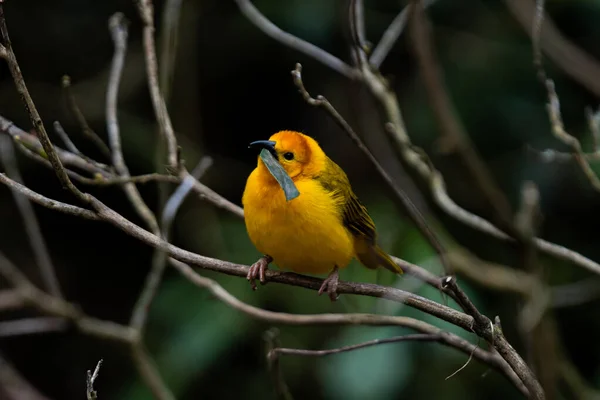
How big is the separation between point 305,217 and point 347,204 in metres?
0.26

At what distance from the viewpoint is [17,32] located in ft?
17.9

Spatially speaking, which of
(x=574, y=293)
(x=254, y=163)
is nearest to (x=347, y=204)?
(x=574, y=293)

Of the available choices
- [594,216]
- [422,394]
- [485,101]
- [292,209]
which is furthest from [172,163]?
[594,216]

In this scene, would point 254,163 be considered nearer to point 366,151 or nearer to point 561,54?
point 561,54

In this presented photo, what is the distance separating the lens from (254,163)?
584 cm

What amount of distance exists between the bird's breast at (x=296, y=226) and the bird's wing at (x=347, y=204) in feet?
0.18

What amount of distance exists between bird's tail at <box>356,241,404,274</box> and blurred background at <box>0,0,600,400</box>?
51cm

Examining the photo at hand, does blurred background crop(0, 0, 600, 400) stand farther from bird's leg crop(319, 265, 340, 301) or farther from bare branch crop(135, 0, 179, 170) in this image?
bare branch crop(135, 0, 179, 170)

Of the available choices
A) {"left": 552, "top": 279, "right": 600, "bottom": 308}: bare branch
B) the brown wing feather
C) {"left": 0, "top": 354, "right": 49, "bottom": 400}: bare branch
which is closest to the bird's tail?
the brown wing feather

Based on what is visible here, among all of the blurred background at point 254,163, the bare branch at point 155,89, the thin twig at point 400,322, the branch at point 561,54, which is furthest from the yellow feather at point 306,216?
the branch at point 561,54

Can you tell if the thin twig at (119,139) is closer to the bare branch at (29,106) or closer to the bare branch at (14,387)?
the bare branch at (29,106)

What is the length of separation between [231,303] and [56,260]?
3462 mm

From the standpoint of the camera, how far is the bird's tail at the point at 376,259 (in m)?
2.87

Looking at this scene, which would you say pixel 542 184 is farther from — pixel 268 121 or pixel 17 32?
pixel 17 32
